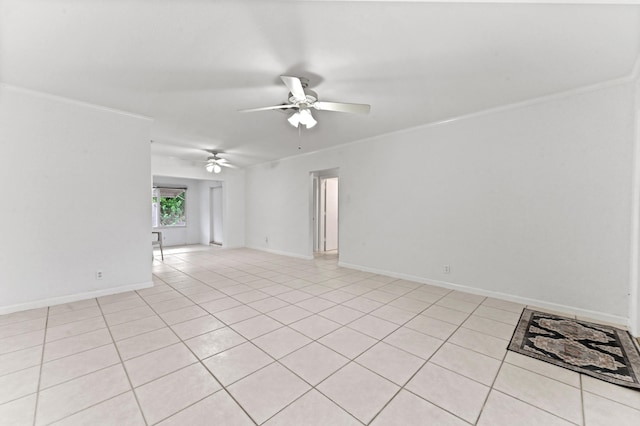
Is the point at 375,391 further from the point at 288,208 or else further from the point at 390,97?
the point at 288,208

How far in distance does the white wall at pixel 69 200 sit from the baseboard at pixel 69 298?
0.03 feet

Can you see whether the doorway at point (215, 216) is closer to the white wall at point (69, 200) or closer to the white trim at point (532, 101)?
the white wall at point (69, 200)

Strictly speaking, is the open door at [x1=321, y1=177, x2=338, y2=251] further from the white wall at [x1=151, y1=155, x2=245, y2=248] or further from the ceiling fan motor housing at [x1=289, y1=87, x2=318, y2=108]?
the ceiling fan motor housing at [x1=289, y1=87, x2=318, y2=108]

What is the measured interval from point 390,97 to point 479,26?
4.15ft

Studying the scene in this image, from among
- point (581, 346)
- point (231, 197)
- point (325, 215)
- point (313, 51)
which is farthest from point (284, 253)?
point (581, 346)

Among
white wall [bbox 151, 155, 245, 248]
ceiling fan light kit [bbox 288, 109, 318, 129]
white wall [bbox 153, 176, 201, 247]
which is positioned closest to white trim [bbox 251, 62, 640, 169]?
ceiling fan light kit [bbox 288, 109, 318, 129]

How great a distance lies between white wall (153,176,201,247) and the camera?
885cm

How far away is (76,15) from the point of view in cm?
181

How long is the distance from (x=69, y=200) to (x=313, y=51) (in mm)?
3547

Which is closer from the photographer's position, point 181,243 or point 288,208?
point 288,208

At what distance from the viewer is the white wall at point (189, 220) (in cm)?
885

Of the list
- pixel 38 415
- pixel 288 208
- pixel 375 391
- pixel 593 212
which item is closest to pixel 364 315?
pixel 375 391

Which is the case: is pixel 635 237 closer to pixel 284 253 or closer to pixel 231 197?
A: pixel 284 253

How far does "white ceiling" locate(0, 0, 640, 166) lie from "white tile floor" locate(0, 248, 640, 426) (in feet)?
8.35
